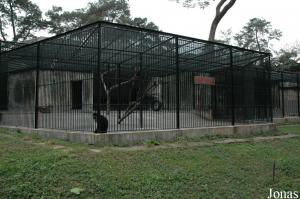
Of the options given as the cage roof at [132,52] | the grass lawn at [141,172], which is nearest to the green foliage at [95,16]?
the cage roof at [132,52]

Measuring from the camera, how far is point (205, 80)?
1077cm

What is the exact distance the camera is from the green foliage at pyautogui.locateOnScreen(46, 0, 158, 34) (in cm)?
3447

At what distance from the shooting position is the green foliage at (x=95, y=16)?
113 ft

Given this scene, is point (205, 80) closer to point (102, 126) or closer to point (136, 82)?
point (136, 82)

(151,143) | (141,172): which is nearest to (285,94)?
(151,143)

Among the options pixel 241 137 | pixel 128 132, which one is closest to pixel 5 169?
pixel 128 132

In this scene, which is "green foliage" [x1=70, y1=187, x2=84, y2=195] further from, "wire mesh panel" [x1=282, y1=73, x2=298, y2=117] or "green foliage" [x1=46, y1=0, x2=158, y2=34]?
"green foliage" [x1=46, y1=0, x2=158, y2=34]

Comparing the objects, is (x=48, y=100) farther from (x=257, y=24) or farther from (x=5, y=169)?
(x=257, y=24)

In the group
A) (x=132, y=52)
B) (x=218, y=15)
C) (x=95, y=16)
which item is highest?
(x=95, y=16)

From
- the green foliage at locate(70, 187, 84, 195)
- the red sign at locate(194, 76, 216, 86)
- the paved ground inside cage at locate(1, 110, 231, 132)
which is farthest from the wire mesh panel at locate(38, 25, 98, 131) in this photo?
the green foliage at locate(70, 187, 84, 195)

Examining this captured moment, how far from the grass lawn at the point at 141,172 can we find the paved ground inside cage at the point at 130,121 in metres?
1.68

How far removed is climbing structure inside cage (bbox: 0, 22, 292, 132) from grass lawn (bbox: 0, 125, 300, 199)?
5.81ft

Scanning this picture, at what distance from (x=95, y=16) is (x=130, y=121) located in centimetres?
2580

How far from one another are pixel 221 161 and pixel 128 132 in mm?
2574
